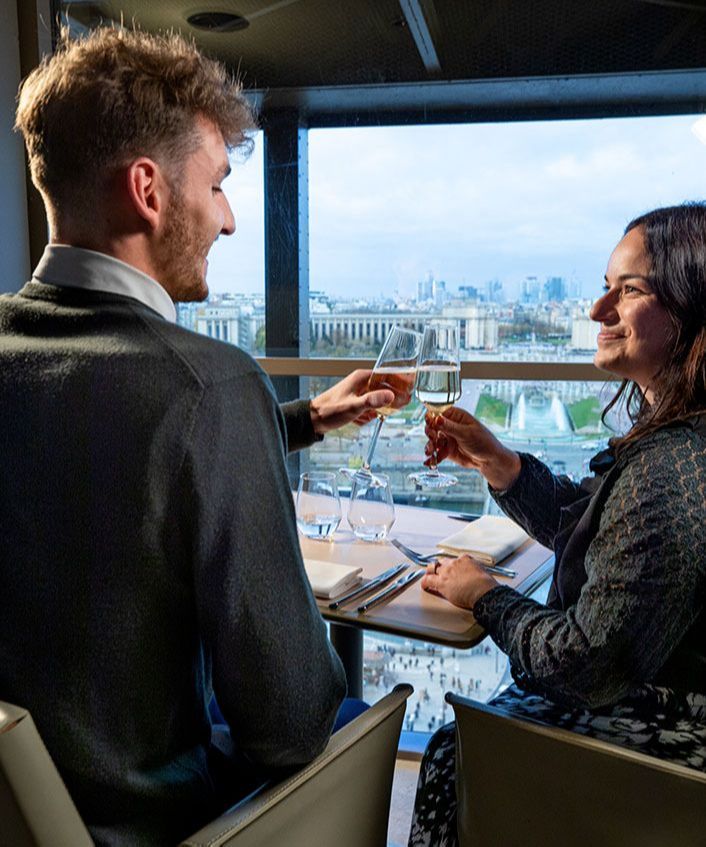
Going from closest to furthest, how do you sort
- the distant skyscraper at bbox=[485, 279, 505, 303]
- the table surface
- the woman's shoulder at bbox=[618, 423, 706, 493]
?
the woman's shoulder at bbox=[618, 423, 706, 493] → the table surface → the distant skyscraper at bbox=[485, 279, 505, 303]

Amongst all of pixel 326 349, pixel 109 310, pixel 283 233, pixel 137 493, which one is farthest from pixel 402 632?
pixel 283 233

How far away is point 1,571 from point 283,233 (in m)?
2.19

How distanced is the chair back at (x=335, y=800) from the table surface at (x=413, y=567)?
0.38ft

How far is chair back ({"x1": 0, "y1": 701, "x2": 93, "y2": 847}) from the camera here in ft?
2.61

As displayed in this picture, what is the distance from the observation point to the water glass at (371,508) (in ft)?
5.88

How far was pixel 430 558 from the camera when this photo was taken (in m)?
1.68

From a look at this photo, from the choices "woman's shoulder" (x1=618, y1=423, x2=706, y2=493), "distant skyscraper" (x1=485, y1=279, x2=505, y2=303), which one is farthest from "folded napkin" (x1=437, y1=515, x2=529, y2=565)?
"distant skyscraper" (x1=485, y1=279, x2=505, y2=303)

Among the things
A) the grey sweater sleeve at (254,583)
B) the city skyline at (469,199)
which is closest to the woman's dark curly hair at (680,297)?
the grey sweater sleeve at (254,583)

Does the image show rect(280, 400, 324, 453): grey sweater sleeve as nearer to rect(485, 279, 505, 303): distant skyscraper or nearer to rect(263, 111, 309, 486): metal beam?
rect(263, 111, 309, 486): metal beam

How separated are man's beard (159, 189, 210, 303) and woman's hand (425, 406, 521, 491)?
0.72 meters

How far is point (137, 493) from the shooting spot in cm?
91

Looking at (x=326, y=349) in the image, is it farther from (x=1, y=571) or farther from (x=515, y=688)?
(x=1, y=571)

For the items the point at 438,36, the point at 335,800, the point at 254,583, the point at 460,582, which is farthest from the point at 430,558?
the point at 438,36

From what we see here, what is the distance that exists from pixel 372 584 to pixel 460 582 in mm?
186
